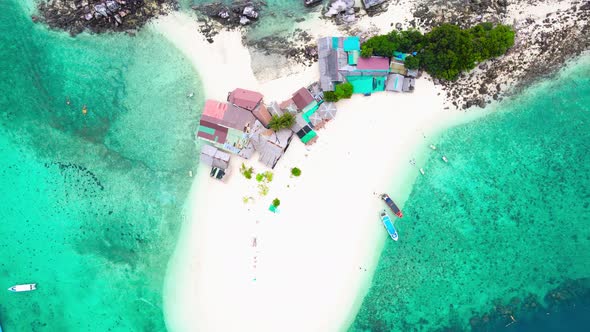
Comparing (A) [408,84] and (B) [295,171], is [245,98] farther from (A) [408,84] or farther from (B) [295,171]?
(A) [408,84]

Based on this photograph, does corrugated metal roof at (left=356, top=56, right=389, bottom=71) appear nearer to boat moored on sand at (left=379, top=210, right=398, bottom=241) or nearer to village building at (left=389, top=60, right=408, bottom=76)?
village building at (left=389, top=60, right=408, bottom=76)

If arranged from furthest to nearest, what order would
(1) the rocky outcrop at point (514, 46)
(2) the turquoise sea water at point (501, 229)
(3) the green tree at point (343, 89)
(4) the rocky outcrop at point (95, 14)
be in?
(4) the rocky outcrop at point (95, 14) < (2) the turquoise sea water at point (501, 229) < (1) the rocky outcrop at point (514, 46) < (3) the green tree at point (343, 89)

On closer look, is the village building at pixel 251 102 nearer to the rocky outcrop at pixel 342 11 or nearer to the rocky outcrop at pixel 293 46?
the rocky outcrop at pixel 293 46

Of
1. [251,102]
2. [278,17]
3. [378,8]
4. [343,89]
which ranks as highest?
[378,8]

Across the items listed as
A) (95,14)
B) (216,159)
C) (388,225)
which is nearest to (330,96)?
(216,159)

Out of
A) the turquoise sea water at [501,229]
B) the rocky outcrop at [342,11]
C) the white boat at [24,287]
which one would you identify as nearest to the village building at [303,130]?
the rocky outcrop at [342,11]

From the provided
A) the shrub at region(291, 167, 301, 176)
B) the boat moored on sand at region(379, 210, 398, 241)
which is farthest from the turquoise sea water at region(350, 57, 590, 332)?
the shrub at region(291, 167, 301, 176)
